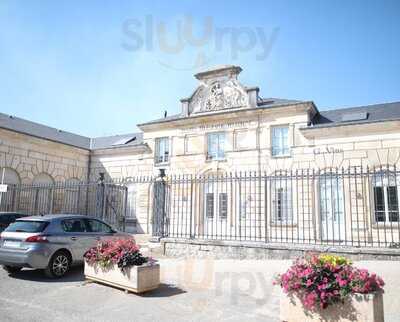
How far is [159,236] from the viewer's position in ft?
37.9

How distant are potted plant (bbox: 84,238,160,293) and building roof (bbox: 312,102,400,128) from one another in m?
11.2

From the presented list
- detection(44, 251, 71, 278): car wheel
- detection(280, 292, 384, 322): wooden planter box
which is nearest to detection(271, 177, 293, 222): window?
detection(44, 251, 71, 278): car wheel

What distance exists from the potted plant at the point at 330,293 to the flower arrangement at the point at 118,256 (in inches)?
127

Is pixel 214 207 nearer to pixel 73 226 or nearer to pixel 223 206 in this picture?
pixel 223 206

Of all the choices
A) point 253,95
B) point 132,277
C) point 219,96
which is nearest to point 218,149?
point 219,96

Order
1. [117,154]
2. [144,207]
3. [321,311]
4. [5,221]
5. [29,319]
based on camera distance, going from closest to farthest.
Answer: [321,311], [29,319], [5,221], [144,207], [117,154]

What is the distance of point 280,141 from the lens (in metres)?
16.4

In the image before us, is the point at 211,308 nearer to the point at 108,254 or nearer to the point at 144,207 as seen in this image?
the point at 108,254

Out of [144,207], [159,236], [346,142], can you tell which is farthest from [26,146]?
[346,142]

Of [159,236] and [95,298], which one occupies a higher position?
[159,236]

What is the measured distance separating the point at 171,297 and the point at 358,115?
13.2 meters

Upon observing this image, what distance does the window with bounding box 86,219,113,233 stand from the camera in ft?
29.7

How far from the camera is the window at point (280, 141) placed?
53.2ft

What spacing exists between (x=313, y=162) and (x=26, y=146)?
14277mm
